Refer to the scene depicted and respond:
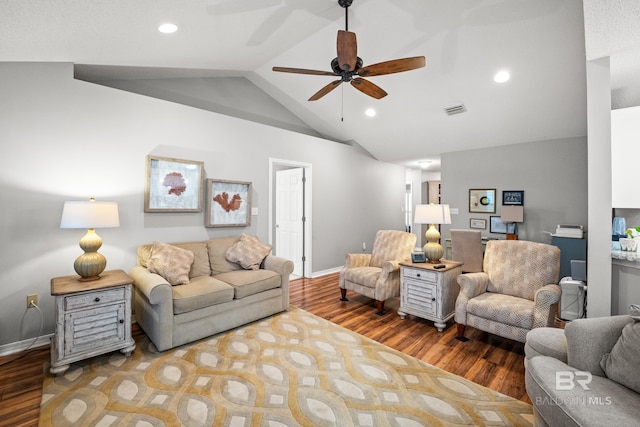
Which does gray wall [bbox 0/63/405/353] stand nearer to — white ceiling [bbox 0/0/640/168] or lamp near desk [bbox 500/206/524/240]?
white ceiling [bbox 0/0/640/168]

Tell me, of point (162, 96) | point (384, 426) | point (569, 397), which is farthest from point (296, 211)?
point (569, 397)

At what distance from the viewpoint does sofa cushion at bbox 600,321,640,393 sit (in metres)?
1.31

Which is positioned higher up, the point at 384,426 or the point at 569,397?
the point at 569,397

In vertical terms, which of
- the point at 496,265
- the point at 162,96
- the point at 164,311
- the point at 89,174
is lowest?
the point at 164,311

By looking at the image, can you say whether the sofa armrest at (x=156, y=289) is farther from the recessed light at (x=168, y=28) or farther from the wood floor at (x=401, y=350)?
the recessed light at (x=168, y=28)

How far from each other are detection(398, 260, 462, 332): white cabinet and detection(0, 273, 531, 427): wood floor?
15cm

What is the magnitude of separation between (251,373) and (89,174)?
2.59 metres

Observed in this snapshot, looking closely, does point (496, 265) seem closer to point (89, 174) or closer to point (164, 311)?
point (164, 311)

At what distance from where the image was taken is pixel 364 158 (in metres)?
6.22

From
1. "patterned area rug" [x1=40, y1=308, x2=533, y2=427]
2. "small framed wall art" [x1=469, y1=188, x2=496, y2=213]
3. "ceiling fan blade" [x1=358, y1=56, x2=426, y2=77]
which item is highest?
"ceiling fan blade" [x1=358, y1=56, x2=426, y2=77]

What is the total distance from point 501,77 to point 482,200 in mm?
2443

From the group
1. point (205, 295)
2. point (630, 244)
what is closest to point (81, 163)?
point (205, 295)

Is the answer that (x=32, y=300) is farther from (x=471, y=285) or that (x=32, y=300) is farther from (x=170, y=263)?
(x=471, y=285)

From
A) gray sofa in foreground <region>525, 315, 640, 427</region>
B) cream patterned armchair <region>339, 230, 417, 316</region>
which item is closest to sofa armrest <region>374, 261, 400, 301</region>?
cream patterned armchair <region>339, 230, 417, 316</region>
